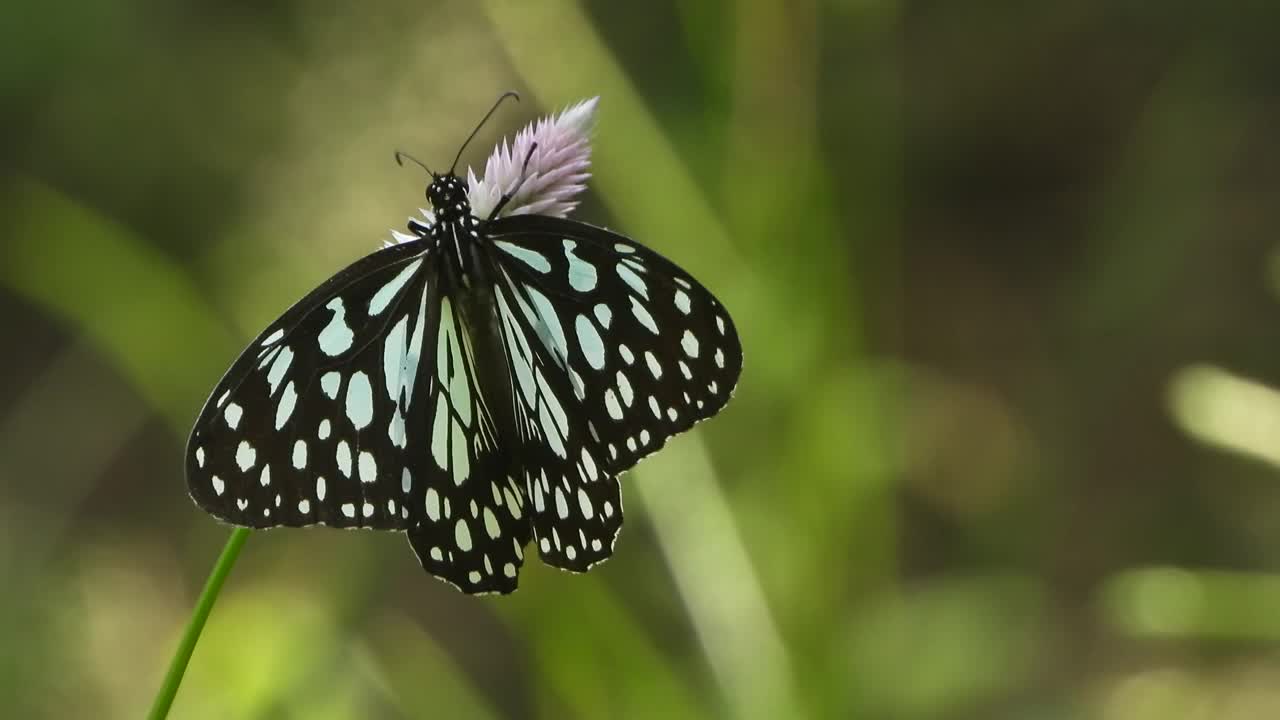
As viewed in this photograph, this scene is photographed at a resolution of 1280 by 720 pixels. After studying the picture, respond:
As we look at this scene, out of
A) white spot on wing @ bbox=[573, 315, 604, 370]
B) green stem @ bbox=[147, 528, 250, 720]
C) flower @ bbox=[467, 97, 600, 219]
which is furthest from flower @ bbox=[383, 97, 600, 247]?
green stem @ bbox=[147, 528, 250, 720]

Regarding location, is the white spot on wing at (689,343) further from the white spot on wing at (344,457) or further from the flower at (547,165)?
the white spot on wing at (344,457)

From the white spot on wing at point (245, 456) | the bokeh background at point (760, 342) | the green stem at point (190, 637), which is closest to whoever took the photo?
the green stem at point (190, 637)

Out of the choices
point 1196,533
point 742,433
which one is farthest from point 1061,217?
point 742,433

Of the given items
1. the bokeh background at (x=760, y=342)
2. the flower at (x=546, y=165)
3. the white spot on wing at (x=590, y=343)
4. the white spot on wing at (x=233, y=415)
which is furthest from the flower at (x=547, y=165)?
the bokeh background at (x=760, y=342)

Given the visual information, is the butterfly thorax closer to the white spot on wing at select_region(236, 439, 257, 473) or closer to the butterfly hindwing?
the butterfly hindwing

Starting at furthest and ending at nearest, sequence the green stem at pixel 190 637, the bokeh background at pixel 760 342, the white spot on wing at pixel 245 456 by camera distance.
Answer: the bokeh background at pixel 760 342
the white spot on wing at pixel 245 456
the green stem at pixel 190 637

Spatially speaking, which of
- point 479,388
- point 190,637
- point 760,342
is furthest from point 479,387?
point 760,342
